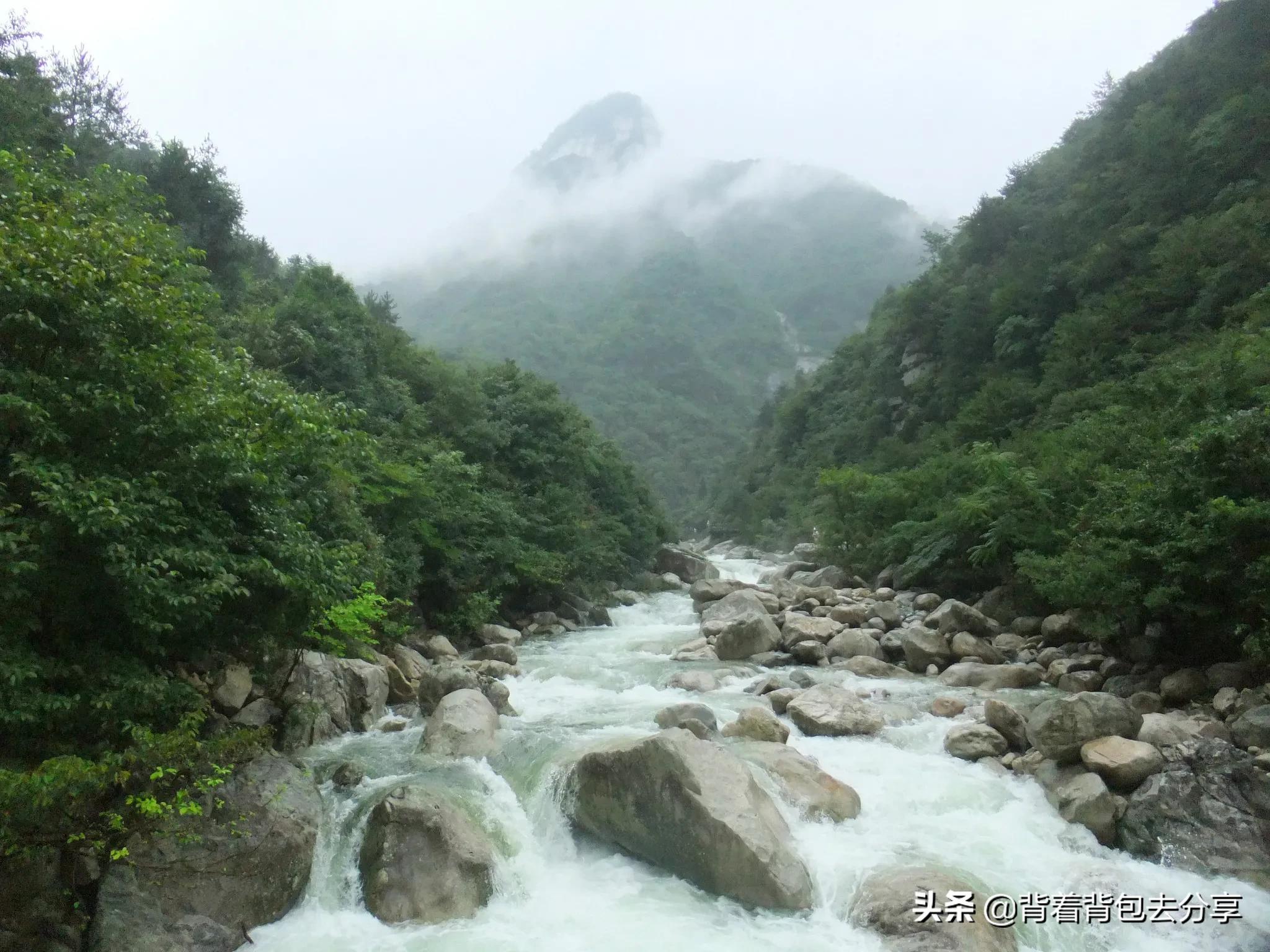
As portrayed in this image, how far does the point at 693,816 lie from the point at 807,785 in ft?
5.72

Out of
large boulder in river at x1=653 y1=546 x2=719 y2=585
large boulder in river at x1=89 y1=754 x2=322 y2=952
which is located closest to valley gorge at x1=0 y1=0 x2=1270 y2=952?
large boulder in river at x1=89 y1=754 x2=322 y2=952

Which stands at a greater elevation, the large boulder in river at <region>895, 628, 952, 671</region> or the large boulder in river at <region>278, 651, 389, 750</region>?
the large boulder in river at <region>278, 651, 389, 750</region>

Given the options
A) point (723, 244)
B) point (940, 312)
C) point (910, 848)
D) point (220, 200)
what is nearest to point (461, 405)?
point (220, 200)

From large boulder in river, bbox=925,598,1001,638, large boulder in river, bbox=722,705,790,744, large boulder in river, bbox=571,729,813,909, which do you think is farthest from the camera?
large boulder in river, bbox=925,598,1001,638

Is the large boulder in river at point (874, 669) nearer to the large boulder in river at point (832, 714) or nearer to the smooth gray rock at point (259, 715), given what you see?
the large boulder in river at point (832, 714)

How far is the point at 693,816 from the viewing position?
263 inches

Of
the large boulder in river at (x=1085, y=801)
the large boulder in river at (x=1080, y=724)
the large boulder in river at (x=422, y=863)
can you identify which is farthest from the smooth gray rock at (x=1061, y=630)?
the large boulder in river at (x=422, y=863)

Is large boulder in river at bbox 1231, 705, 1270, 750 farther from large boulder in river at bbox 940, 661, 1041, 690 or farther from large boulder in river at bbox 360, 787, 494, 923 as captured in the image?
large boulder in river at bbox 360, 787, 494, 923

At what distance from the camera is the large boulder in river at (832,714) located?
9.69m

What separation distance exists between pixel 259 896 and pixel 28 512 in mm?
3542

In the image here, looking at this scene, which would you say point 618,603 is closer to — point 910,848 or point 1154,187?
point 910,848

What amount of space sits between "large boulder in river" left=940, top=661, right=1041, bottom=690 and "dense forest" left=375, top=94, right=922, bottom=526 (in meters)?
55.7

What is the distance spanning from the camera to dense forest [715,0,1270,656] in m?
9.92

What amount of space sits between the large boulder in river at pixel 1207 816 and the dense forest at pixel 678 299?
2388 inches
